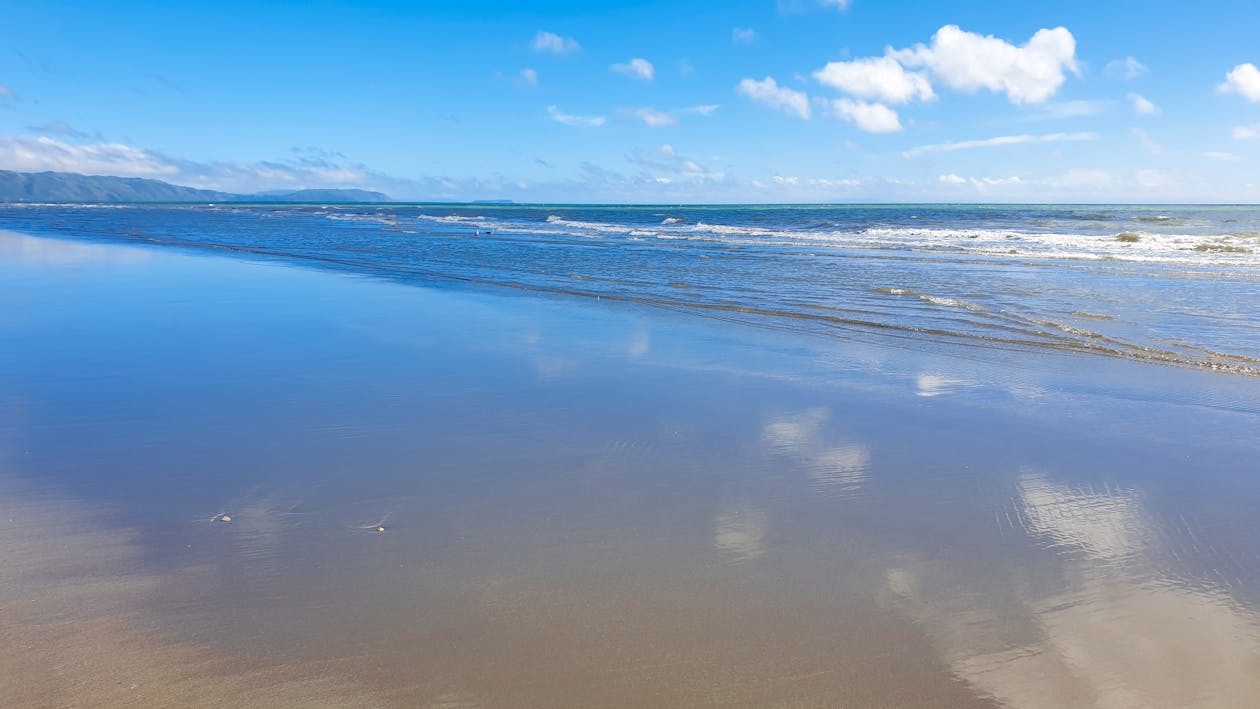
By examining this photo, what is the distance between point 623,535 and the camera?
177 inches

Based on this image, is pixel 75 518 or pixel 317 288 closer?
pixel 75 518

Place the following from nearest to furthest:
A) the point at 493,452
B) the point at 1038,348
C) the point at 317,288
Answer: the point at 493,452 < the point at 1038,348 < the point at 317,288

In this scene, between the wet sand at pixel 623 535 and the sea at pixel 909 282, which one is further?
the sea at pixel 909 282

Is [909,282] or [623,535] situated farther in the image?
[909,282]

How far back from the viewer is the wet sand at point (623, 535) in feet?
10.5

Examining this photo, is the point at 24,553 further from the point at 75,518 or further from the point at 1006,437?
the point at 1006,437

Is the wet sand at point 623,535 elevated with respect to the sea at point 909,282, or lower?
lower

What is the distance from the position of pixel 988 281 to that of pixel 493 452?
53.3 feet

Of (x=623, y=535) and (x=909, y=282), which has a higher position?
(x=909, y=282)

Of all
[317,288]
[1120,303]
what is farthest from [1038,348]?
[317,288]

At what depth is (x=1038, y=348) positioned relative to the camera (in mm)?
10461

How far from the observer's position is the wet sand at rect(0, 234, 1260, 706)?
3207 millimetres

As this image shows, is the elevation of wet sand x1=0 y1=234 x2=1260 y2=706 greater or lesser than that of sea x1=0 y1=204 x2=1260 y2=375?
lesser

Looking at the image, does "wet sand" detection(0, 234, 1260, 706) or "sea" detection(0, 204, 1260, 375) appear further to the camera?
"sea" detection(0, 204, 1260, 375)
